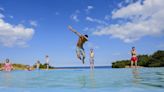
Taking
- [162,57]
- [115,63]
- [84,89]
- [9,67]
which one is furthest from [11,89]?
[115,63]

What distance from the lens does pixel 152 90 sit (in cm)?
1114

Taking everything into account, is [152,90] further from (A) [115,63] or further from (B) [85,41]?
(A) [115,63]

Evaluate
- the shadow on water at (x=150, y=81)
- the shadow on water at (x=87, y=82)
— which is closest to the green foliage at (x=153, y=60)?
the shadow on water at (x=150, y=81)

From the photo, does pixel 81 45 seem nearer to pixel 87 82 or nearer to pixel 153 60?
pixel 87 82

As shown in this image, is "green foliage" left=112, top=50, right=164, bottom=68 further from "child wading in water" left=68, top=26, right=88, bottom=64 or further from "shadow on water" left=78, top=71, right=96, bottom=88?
"shadow on water" left=78, top=71, right=96, bottom=88

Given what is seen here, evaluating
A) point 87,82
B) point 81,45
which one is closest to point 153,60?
point 81,45

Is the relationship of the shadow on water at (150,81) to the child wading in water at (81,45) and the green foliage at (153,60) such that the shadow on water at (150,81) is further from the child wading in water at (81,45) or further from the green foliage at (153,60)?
the green foliage at (153,60)

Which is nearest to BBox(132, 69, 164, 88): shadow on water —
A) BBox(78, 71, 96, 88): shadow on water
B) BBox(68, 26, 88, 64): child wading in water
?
BBox(78, 71, 96, 88): shadow on water

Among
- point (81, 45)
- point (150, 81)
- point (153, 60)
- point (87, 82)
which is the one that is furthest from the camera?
point (153, 60)

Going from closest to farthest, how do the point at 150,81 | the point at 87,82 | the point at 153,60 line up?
the point at 87,82
the point at 150,81
the point at 153,60

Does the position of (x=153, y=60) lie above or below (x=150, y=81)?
above

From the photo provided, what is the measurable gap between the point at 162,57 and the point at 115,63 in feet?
28.7

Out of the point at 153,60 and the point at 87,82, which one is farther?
the point at 153,60

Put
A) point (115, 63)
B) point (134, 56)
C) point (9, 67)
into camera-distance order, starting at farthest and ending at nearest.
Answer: point (115, 63)
point (9, 67)
point (134, 56)
